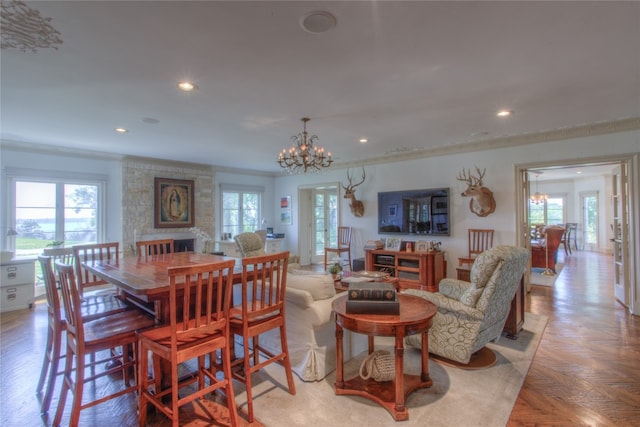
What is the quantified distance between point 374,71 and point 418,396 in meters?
2.52

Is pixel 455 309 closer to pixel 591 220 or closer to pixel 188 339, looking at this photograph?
pixel 188 339

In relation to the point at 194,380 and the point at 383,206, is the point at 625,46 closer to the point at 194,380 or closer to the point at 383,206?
the point at 194,380

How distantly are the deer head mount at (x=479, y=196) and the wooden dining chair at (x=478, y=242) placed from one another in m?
0.29

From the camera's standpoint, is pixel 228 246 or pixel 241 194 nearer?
pixel 228 246

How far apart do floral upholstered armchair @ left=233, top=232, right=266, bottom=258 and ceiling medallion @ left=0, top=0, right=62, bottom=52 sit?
10.8ft

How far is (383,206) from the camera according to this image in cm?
631

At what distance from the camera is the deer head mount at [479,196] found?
16.3 feet

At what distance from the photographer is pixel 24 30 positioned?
194 cm

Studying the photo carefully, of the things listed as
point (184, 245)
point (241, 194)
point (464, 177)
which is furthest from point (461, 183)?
point (184, 245)

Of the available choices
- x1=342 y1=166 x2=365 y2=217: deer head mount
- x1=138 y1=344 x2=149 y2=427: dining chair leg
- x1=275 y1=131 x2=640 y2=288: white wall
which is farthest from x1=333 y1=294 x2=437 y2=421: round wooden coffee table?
x1=342 y1=166 x2=365 y2=217: deer head mount

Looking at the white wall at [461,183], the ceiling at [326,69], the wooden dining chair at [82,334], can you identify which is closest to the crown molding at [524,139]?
the white wall at [461,183]

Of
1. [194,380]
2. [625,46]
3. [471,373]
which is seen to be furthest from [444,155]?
[194,380]

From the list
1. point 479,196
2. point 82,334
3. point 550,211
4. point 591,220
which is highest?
point 479,196

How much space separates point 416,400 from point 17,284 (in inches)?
222
